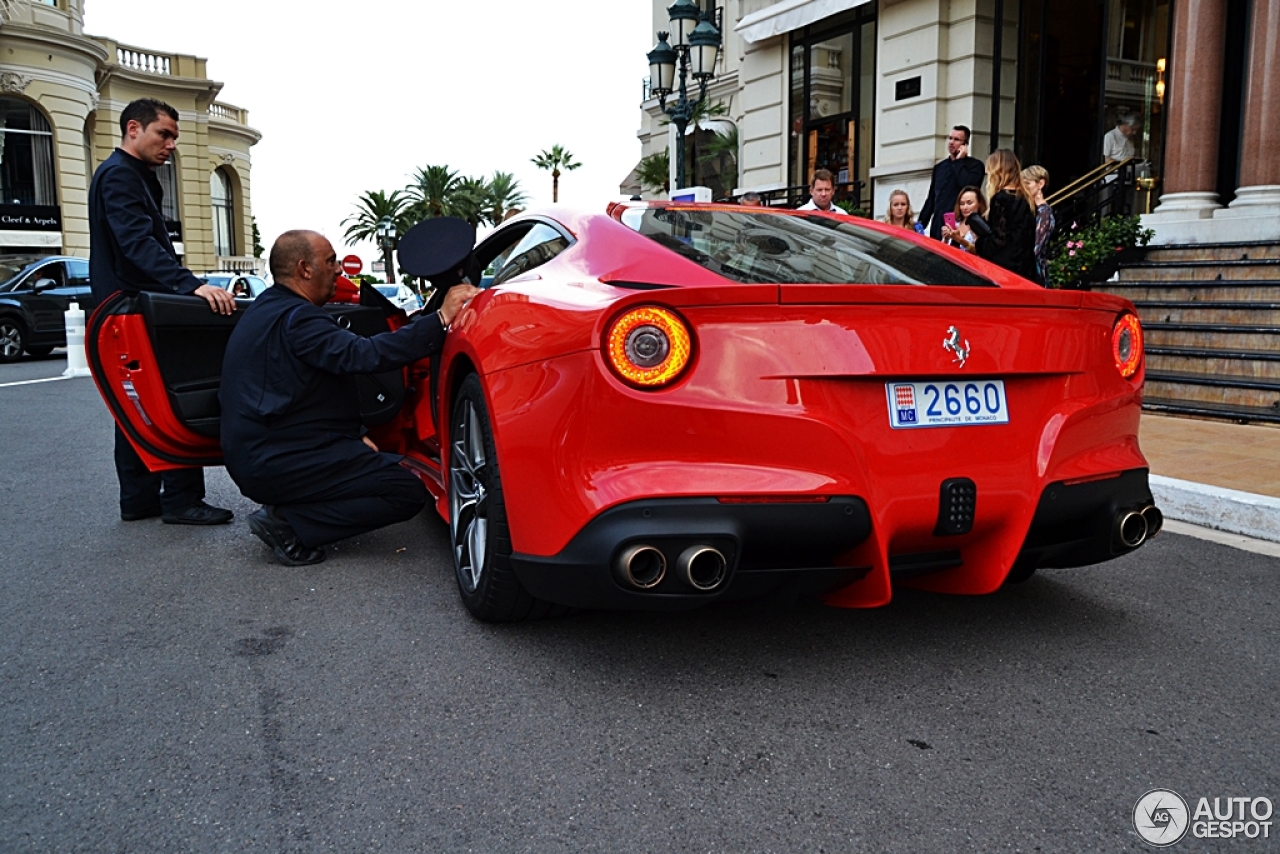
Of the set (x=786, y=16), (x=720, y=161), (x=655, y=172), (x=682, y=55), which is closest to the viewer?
(x=682, y=55)

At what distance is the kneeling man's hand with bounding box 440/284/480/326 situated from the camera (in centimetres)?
Answer: 378

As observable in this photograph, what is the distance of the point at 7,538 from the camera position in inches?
183

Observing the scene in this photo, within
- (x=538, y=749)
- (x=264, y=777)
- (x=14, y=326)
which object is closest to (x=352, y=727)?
(x=264, y=777)

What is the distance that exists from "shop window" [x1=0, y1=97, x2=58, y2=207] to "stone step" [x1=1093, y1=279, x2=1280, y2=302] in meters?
33.0

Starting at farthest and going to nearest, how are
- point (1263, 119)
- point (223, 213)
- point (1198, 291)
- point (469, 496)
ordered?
point (223, 213), point (1263, 119), point (1198, 291), point (469, 496)

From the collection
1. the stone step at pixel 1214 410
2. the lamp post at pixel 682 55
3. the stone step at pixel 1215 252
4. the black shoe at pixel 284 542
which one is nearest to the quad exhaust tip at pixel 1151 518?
the black shoe at pixel 284 542

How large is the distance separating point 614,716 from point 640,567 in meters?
0.42

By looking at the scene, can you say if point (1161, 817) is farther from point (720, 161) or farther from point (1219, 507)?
point (720, 161)

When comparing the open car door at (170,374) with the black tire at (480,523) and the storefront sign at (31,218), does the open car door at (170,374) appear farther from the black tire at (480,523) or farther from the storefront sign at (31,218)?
the storefront sign at (31,218)

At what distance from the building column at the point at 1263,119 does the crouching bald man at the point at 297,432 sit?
9020mm

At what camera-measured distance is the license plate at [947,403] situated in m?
2.72

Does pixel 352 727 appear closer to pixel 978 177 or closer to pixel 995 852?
pixel 995 852

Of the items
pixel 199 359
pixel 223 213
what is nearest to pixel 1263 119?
pixel 199 359

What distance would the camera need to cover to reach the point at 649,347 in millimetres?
2619
